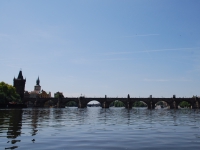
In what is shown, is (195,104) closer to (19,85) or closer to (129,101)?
(129,101)

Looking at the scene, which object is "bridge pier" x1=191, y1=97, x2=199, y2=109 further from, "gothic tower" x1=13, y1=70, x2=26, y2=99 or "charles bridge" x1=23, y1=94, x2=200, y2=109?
"gothic tower" x1=13, y1=70, x2=26, y2=99

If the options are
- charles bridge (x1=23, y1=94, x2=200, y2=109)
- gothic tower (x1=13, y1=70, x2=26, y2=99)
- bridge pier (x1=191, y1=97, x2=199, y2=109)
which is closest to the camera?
bridge pier (x1=191, y1=97, x2=199, y2=109)

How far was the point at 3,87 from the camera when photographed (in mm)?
100875

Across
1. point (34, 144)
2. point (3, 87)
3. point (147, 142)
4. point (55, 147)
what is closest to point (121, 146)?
point (147, 142)

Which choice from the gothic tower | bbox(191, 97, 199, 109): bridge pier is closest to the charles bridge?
bbox(191, 97, 199, 109): bridge pier

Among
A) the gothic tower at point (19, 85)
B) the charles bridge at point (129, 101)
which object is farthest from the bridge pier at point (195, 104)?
the gothic tower at point (19, 85)

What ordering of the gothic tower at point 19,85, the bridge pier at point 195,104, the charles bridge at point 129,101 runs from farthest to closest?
1. the gothic tower at point 19,85
2. the charles bridge at point 129,101
3. the bridge pier at point 195,104

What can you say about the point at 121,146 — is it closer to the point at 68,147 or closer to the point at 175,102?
the point at 68,147

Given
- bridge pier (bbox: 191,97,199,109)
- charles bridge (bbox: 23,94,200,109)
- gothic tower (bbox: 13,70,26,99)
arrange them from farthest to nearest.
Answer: gothic tower (bbox: 13,70,26,99)
charles bridge (bbox: 23,94,200,109)
bridge pier (bbox: 191,97,199,109)

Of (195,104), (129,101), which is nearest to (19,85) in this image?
(129,101)

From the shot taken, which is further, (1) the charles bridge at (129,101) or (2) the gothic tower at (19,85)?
(2) the gothic tower at (19,85)

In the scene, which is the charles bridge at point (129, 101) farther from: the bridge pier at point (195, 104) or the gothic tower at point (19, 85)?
the gothic tower at point (19, 85)

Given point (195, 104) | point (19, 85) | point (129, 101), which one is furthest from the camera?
point (19, 85)

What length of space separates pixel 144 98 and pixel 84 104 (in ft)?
A: 113
